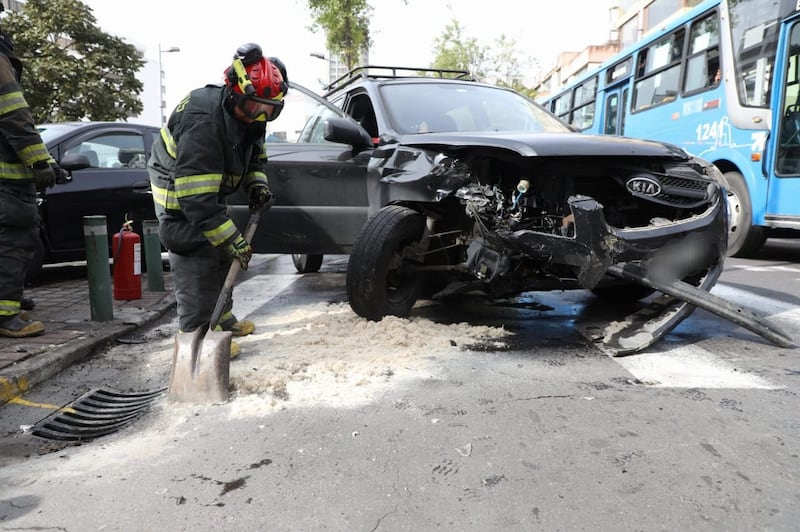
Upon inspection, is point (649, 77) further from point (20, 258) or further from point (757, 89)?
point (20, 258)

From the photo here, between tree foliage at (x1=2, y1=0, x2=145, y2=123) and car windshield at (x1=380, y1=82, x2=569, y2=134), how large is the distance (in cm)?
1464

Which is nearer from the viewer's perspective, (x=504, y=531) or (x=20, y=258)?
(x=504, y=531)

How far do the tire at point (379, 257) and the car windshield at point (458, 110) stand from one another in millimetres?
773

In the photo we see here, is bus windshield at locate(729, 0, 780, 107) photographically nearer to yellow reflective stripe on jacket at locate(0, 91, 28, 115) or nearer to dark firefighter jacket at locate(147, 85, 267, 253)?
dark firefighter jacket at locate(147, 85, 267, 253)

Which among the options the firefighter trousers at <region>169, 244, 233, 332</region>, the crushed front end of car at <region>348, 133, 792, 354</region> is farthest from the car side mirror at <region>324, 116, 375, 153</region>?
the firefighter trousers at <region>169, 244, 233, 332</region>

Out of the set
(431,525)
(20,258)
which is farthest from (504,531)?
(20,258)

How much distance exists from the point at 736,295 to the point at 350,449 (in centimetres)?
422

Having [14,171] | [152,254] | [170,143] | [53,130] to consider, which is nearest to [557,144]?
[170,143]

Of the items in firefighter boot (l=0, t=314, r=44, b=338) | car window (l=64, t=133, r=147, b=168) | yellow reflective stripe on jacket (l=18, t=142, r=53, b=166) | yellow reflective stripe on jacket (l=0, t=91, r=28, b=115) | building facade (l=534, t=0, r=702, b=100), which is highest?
building facade (l=534, t=0, r=702, b=100)

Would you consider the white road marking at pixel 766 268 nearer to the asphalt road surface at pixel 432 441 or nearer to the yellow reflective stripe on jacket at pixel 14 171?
the asphalt road surface at pixel 432 441

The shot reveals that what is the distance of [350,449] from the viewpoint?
90.2 inches

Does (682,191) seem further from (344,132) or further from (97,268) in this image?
(97,268)

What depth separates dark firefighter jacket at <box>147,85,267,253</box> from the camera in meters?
2.88

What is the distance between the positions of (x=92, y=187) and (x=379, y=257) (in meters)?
3.74
